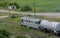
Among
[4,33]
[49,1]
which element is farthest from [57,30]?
[49,1]

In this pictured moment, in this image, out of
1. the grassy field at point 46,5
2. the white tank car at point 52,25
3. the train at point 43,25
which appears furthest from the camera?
the grassy field at point 46,5

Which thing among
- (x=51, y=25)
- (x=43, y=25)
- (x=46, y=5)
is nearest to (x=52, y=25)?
(x=51, y=25)

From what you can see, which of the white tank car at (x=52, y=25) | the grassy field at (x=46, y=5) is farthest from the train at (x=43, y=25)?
the grassy field at (x=46, y=5)

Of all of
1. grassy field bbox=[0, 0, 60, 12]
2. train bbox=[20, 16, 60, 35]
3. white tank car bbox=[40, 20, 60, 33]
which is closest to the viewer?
white tank car bbox=[40, 20, 60, 33]

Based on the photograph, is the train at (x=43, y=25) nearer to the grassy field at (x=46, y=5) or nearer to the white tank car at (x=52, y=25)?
the white tank car at (x=52, y=25)

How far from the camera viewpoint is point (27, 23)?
26328 mm

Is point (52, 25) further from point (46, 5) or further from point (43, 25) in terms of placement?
point (46, 5)

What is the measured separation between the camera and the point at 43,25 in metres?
24.4

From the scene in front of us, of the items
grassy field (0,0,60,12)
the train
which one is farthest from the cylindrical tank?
grassy field (0,0,60,12)

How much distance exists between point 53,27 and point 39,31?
7.15 feet

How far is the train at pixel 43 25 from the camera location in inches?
891

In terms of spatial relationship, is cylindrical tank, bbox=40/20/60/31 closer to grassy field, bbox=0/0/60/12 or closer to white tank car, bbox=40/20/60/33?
white tank car, bbox=40/20/60/33

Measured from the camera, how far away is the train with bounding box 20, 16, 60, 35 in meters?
22.6

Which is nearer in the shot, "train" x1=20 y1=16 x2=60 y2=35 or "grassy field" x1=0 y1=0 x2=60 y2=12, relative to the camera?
"train" x1=20 y1=16 x2=60 y2=35
